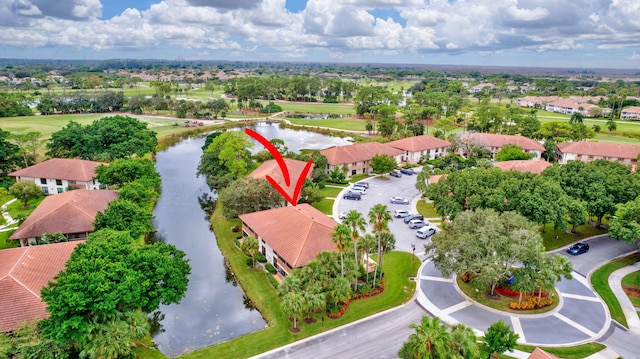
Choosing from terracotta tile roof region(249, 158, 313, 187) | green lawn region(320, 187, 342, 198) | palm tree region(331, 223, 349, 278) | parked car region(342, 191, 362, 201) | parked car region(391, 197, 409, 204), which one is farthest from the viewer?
green lawn region(320, 187, 342, 198)

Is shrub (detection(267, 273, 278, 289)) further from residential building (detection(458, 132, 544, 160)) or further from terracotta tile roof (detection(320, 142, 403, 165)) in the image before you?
residential building (detection(458, 132, 544, 160))

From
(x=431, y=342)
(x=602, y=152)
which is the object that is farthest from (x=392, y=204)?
(x=602, y=152)

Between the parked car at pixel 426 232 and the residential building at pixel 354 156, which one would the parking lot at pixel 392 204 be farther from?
the residential building at pixel 354 156

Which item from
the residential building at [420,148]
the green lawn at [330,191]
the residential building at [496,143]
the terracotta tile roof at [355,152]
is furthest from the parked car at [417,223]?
the residential building at [496,143]

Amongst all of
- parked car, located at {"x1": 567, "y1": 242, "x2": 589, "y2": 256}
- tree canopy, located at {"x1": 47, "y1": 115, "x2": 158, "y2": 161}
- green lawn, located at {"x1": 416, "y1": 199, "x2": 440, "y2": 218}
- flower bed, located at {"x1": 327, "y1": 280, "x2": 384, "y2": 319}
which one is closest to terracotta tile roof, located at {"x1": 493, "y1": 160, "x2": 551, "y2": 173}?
green lawn, located at {"x1": 416, "y1": 199, "x2": 440, "y2": 218}

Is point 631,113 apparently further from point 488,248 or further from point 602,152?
point 488,248

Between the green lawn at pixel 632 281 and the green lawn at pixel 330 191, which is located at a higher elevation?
the green lawn at pixel 330 191
